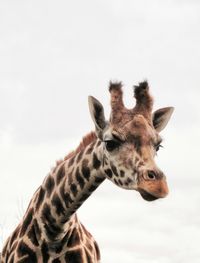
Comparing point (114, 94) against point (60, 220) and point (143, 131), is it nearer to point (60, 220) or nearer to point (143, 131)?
point (143, 131)

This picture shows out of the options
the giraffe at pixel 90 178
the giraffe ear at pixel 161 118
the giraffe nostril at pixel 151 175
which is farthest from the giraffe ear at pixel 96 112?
the giraffe nostril at pixel 151 175

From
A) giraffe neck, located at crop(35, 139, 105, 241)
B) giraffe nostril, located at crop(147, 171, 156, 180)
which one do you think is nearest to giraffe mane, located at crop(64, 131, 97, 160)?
giraffe neck, located at crop(35, 139, 105, 241)

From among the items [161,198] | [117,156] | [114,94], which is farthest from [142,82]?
[161,198]

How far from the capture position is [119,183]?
1164 cm

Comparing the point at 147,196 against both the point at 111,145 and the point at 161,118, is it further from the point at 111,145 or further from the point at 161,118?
the point at 161,118

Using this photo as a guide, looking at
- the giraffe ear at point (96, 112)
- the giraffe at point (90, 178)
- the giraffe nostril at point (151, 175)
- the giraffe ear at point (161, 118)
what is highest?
the giraffe ear at point (161, 118)

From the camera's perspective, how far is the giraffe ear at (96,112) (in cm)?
1205

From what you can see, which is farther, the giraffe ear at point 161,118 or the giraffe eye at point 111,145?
the giraffe ear at point 161,118

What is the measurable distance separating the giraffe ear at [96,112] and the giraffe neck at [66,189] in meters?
0.34

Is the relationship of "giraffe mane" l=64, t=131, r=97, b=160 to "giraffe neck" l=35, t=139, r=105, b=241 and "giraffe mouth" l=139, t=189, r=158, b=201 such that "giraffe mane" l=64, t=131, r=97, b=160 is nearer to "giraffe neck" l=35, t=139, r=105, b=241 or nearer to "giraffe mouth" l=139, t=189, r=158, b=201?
"giraffe neck" l=35, t=139, r=105, b=241

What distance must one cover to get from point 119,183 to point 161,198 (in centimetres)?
100

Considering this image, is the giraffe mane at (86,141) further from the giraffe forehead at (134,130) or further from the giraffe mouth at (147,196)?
the giraffe mouth at (147,196)

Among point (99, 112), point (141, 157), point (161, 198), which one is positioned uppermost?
point (99, 112)

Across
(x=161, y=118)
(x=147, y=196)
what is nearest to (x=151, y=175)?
(x=147, y=196)
